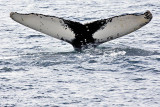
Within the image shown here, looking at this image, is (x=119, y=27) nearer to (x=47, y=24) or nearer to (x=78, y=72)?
Result: (x=47, y=24)

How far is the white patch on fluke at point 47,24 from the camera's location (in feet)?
47.1

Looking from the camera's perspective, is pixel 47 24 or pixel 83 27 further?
pixel 83 27

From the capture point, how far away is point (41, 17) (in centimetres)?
1455

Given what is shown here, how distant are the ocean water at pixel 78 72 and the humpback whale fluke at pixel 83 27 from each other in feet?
1.11

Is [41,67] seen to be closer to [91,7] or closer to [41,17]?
[41,17]

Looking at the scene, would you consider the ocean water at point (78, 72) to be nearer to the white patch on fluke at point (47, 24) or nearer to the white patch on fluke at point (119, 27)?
the white patch on fluke at point (119, 27)

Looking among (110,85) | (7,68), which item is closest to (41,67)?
(7,68)

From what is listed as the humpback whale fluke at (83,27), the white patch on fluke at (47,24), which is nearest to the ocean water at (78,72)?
the humpback whale fluke at (83,27)

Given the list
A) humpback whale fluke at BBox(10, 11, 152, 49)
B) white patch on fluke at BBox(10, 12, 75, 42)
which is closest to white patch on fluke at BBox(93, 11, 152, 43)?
humpback whale fluke at BBox(10, 11, 152, 49)

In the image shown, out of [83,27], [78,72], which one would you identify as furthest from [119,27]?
[78,72]

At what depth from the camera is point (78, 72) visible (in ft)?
43.2

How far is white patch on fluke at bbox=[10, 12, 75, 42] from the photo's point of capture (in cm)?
1437

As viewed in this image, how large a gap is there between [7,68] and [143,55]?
3.33 meters

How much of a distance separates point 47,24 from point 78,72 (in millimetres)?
1944
